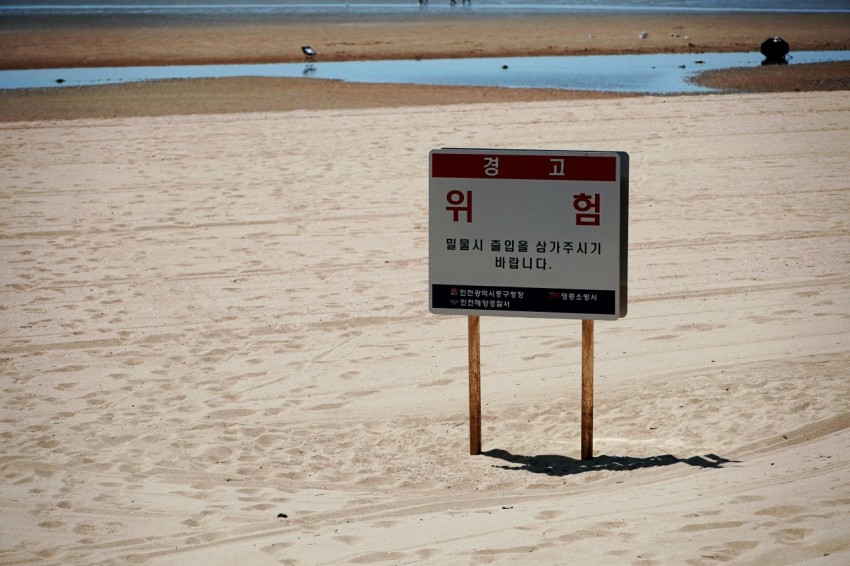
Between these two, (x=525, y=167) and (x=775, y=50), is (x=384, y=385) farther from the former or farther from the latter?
(x=775, y=50)

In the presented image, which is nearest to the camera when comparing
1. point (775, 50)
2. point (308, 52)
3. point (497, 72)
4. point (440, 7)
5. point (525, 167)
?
point (525, 167)

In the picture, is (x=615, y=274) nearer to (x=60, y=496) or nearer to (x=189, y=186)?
(x=60, y=496)

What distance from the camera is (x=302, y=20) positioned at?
6475cm

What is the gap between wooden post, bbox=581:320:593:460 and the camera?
5.89 m

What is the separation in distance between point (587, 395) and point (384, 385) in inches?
72.3

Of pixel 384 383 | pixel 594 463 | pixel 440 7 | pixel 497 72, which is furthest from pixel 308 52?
pixel 440 7

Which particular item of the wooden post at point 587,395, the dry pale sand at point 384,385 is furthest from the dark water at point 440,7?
the wooden post at point 587,395

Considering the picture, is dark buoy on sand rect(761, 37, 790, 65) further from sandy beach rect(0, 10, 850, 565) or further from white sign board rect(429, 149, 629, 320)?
white sign board rect(429, 149, 629, 320)

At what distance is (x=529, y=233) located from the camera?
19.2ft

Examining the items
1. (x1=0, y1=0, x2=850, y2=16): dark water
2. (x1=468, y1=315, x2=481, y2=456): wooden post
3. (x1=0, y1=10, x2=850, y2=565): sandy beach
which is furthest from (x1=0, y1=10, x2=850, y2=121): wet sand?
(x1=468, y1=315, x2=481, y2=456): wooden post

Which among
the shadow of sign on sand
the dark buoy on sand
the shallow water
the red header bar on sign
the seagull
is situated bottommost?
the shadow of sign on sand

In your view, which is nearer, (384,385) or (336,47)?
(384,385)

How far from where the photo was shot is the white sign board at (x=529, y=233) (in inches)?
225

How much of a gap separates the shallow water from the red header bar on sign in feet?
70.0
